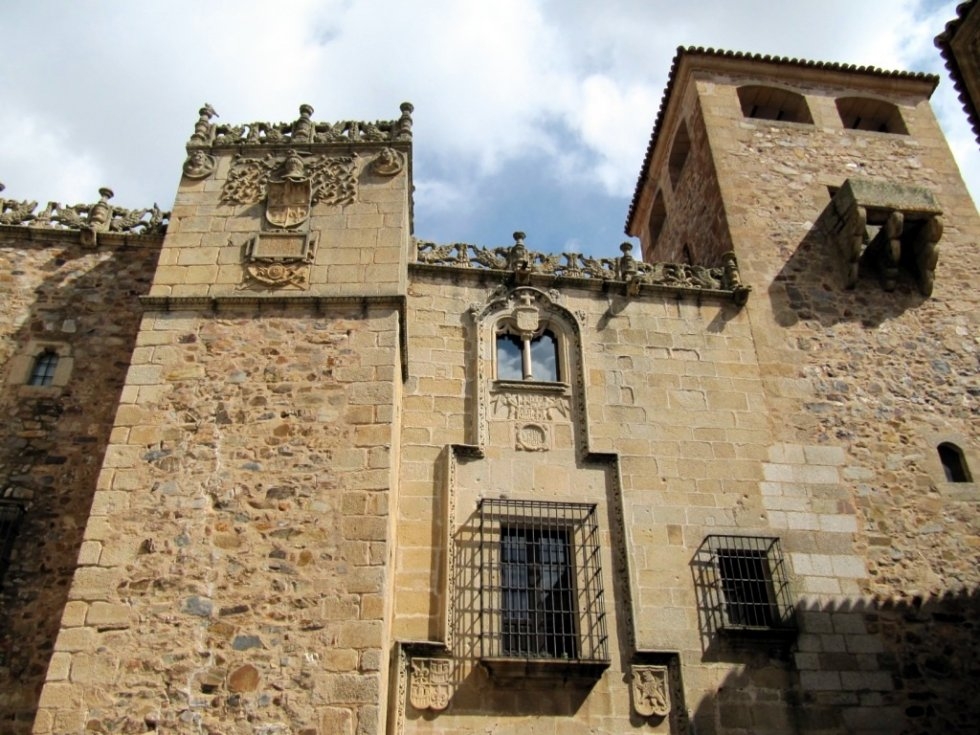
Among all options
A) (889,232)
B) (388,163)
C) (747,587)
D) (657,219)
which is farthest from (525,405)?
(657,219)

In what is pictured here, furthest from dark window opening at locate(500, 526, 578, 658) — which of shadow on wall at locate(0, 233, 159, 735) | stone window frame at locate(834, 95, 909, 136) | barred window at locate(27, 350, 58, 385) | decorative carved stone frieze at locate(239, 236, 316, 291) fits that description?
stone window frame at locate(834, 95, 909, 136)

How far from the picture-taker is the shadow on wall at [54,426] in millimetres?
8047

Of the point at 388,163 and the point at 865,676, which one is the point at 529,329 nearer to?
the point at 388,163

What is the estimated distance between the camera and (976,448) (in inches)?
426

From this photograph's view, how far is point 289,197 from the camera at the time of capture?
9.89 m

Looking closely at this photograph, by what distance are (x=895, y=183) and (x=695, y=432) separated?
5722 millimetres

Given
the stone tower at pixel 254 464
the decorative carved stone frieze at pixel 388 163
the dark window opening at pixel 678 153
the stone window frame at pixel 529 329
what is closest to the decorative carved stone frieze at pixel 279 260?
the stone tower at pixel 254 464

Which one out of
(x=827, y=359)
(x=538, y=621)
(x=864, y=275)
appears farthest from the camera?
(x=864, y=275)

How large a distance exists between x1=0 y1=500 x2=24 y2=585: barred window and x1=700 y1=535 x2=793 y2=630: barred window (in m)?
7.20

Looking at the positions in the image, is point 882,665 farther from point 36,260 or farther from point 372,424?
point 36,260

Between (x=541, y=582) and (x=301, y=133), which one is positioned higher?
(x=301, y=133)

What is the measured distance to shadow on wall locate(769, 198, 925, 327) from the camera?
11.8 metres

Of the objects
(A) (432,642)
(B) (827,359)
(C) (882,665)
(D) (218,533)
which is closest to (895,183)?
(B) (827,359)

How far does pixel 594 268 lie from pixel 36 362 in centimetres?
702
